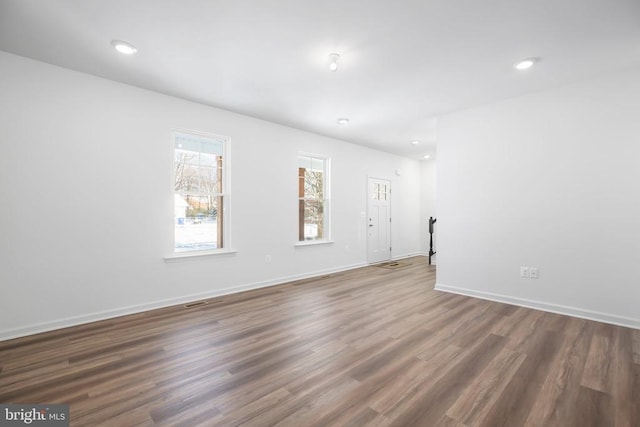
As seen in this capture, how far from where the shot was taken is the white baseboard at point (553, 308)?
3.20m

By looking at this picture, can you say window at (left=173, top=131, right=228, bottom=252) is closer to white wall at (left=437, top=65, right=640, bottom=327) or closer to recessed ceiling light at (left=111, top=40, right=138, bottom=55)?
recessed ceiling light at (left=111, top=40, right=138, bottom=55)

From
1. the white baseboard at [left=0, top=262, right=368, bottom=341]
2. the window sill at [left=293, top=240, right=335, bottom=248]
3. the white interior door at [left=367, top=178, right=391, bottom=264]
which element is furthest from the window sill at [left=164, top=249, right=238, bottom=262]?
the white interior door at [left=367, top=178, right=391, bottom=264]

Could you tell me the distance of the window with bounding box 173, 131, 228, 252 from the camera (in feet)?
13.4

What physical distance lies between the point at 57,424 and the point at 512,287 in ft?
15.3

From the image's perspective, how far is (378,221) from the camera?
7.11 metres

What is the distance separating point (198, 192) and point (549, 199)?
4612 millimetres

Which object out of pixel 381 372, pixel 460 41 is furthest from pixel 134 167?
pixel 460 41

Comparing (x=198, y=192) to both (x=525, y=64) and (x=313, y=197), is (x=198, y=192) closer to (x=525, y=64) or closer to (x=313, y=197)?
(x=313, y=197)

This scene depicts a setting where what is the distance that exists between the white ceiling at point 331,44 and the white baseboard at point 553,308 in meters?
2.67

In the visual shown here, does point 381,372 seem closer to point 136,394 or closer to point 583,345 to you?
point 136,394

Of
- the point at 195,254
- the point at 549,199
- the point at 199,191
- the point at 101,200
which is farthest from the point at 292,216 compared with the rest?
the point at 549,199

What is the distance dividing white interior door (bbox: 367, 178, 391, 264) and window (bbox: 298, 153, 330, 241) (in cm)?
129

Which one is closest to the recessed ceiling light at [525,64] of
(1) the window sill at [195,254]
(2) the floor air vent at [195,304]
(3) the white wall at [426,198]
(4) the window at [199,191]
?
(4) the window at [199,191]

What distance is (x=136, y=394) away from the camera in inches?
78.2
